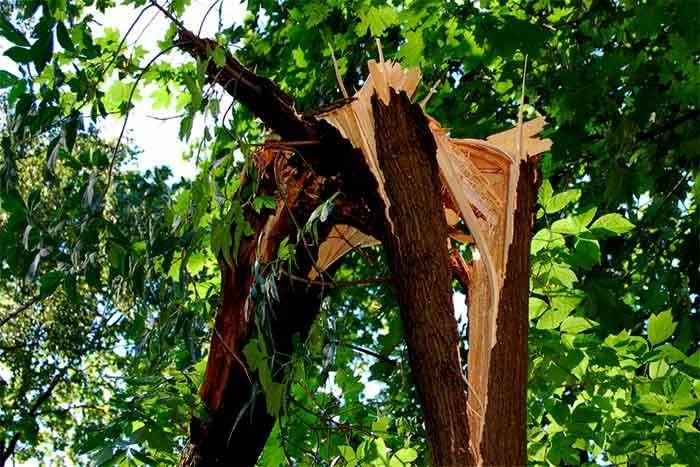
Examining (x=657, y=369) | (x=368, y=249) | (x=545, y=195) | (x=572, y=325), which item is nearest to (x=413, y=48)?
(x=545, y=195)

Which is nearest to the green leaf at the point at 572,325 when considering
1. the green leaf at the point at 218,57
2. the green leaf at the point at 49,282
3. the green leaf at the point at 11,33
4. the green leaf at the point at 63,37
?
the green leaf at the point at 218,57

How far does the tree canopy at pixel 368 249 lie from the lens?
2.48 m

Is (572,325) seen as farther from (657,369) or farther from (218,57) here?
(218,57)

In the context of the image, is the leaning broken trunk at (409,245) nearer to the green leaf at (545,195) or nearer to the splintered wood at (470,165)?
the splintered wood at (470,165)

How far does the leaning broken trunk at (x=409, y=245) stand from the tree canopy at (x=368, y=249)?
11 centimetres

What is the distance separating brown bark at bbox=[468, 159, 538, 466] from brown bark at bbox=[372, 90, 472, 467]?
0.06 m

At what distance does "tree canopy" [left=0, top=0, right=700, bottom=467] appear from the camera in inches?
97.5

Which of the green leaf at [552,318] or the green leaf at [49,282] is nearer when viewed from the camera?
the green leaf at [49,282]

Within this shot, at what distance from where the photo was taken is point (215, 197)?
2.52m

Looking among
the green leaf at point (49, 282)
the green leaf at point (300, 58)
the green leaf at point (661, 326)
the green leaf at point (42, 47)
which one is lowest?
the green leaf at point (49, 282)

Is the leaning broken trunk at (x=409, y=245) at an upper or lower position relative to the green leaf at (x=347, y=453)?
upper

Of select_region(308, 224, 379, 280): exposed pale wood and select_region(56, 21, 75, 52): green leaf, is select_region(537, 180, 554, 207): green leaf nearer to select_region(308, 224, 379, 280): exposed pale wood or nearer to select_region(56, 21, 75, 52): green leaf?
select_region(308, 224, 379, 280): exposed pale wood

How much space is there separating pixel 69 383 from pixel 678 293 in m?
15.0

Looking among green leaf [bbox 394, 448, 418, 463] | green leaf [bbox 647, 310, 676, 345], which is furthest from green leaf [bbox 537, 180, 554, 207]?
green leaf [bbox 394, 448, 418, 463]
